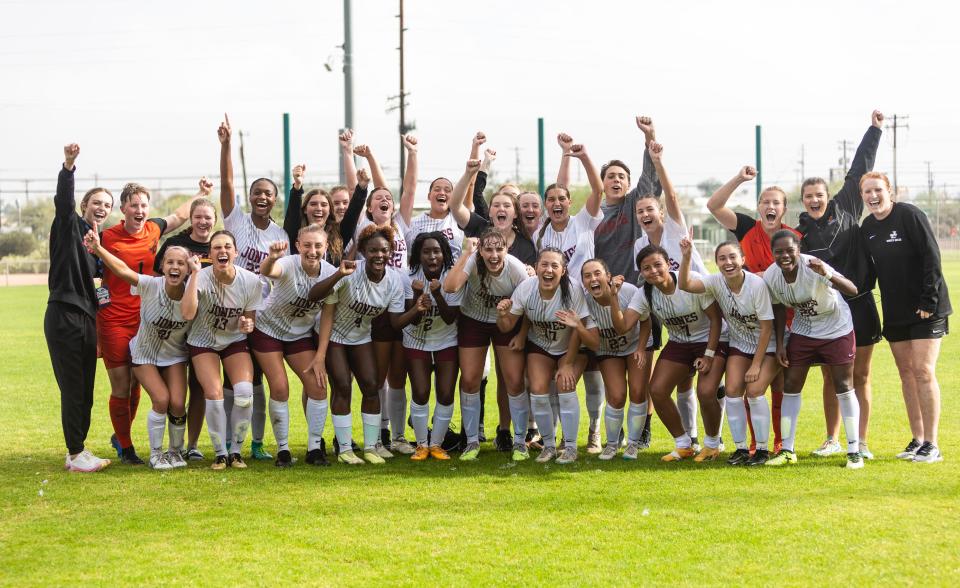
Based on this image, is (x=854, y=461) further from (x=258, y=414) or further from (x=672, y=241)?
(x=258, y=414)

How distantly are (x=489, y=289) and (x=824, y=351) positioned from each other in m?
2.36

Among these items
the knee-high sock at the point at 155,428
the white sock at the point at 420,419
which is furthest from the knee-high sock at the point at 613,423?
the knee-high sock at the point at 155,428

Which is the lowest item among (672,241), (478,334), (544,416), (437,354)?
(544,416)

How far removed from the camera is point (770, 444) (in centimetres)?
740

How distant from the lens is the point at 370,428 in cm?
720

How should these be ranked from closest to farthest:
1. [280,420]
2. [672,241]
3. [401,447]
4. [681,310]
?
1. [681,310]
2. [280,420]
3. [672,241]
4. [401,447]

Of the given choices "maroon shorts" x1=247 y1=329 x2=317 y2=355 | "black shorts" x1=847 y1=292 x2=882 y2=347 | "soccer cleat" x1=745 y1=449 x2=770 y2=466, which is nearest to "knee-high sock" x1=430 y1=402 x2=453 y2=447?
"maroon shorts" x1=247 y1=329 x2=317 y2=355

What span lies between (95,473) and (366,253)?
2.42 m

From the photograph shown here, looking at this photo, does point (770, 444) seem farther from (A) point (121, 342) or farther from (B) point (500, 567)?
(A) point (121, 342)

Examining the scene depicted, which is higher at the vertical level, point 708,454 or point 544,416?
point 544,416

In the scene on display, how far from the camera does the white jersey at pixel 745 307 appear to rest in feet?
21.9

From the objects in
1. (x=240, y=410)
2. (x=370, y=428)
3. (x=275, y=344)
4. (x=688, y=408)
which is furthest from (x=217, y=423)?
(x=688, y=408)

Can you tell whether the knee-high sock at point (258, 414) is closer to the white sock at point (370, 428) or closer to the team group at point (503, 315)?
the team group at point (503, 315)

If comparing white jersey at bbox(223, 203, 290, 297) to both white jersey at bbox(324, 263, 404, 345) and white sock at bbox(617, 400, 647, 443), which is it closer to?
Result: white jersey at bbox(324, 263, 404, 345)
